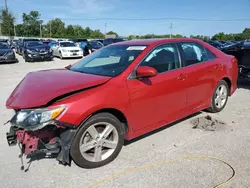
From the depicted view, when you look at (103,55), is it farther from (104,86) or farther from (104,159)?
(104,159)

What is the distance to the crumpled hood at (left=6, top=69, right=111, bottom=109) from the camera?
2.87 m

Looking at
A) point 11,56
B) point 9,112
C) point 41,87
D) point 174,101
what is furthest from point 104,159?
point 11,56

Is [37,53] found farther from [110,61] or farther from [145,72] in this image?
[145,72]

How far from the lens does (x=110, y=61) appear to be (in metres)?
4.01

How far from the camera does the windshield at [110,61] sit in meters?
3.61

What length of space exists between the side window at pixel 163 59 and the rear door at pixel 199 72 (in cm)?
20

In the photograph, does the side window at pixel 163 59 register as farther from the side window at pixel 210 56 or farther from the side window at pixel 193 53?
the side window at pixel 210 56

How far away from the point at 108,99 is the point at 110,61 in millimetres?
1108

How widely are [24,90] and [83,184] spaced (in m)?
1.45

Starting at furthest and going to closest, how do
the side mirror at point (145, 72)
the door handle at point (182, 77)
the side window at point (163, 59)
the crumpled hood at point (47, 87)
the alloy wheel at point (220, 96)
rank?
the alloy wheel at point (220, 96)
the door handle at point (182, 77)
the side window at point (163, 59)
the side mirror at point (145, 72)
the crumpled hood at point (47, 87)

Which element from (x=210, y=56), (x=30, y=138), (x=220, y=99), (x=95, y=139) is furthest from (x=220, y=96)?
(x=30, y=138)

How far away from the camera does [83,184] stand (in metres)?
2.83

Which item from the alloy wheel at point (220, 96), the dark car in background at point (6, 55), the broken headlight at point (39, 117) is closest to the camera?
the broken headlight at point (39, 117)

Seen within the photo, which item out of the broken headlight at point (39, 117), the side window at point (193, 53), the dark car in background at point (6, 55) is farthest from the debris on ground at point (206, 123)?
the dark car in background at point (6, 55)
